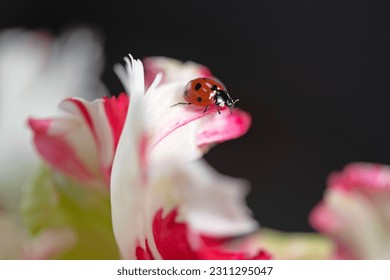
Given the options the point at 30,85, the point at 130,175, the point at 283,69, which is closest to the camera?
the point at 130,175

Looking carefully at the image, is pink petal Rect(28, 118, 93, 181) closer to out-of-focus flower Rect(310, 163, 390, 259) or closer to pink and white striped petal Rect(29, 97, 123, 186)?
pink and white striped petal Rect(29, 97, 123, 186)

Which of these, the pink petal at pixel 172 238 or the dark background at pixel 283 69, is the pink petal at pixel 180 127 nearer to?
the pink petal at pixel 172 238

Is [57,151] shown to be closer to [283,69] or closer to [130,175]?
[130,175]

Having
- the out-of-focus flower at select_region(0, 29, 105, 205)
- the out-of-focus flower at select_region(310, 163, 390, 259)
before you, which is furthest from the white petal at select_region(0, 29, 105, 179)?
the out-of-focus flower at select_region(310, 163, 390, 259)

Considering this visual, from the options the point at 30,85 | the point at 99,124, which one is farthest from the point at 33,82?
the point at 99,124

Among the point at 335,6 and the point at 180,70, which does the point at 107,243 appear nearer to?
the point at 180,70
